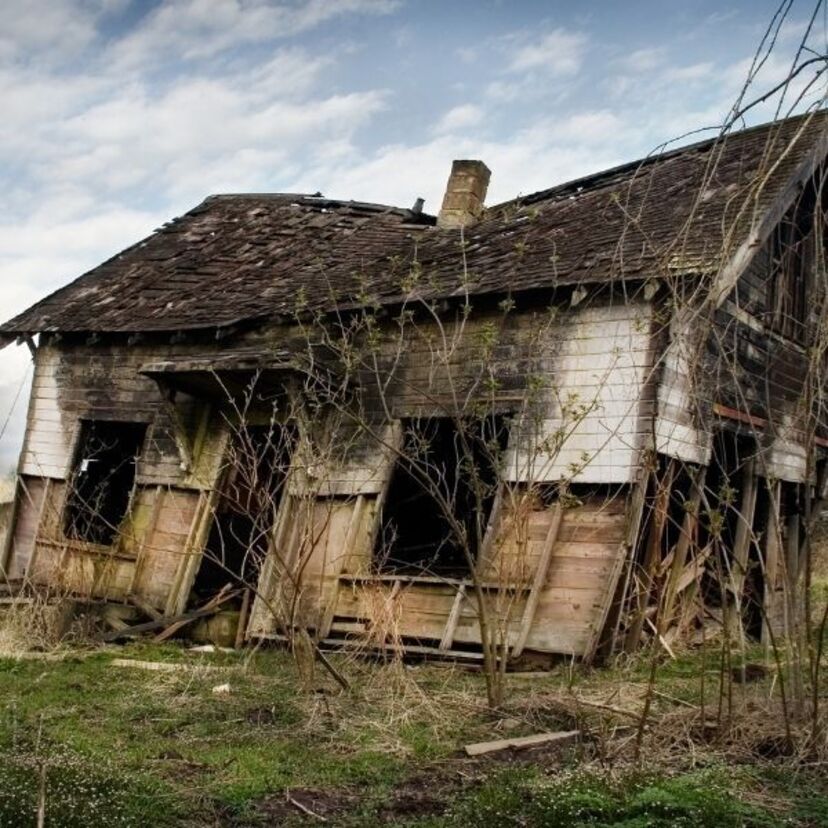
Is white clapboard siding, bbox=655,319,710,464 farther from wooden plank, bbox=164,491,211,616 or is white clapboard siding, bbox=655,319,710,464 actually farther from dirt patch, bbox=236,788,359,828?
wooden plank, bbox=164,491,211,616

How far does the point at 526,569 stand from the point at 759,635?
425 centimetres

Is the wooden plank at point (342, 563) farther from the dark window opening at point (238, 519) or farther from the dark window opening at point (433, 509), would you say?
the dark window opening at point (238, 519)

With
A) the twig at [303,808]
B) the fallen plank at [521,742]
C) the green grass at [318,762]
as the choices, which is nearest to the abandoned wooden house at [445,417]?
the green grass at [318,762]

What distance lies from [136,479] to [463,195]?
609 cm

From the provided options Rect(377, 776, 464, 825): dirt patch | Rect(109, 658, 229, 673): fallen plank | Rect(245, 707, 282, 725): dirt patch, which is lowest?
Rect(109, 658, 229, 673): fallen plank

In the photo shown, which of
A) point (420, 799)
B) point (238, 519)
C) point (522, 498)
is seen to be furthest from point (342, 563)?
point (420, 799)

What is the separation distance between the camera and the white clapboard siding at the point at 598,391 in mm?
9141

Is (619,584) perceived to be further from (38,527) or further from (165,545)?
(38,527)

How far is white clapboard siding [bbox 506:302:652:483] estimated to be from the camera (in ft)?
30.0

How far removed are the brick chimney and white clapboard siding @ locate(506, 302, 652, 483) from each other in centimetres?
483

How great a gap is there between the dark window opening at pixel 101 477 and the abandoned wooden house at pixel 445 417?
0.05 meters

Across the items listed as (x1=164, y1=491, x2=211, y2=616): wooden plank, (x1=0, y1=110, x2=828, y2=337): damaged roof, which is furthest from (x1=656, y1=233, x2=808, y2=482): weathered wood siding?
(x1=164, y1=491, x2=211, y2=616): wooden plank

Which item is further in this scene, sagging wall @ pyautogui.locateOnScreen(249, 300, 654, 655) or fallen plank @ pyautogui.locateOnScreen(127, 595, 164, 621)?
fallen plank @ pyautogui.locateOnScreen(127, 595, 164, 621)

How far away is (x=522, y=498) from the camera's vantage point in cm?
890
